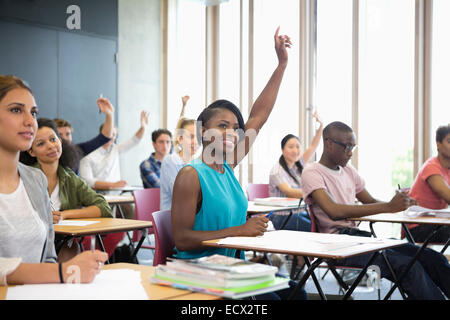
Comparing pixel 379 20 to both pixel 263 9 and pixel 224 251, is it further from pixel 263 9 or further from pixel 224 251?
pixel 224 251

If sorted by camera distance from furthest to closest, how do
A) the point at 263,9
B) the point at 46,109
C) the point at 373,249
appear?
the point at 263,9 → the point at 46,109 → the point at 373,249

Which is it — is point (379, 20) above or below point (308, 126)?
above

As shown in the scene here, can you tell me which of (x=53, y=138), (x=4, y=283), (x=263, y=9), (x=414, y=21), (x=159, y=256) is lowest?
(x=159, y=256)

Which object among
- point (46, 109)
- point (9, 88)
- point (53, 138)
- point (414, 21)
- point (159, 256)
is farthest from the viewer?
point (46, 109)

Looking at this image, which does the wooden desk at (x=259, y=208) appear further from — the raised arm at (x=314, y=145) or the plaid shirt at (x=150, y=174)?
the raised arm at (x=314, y=145)

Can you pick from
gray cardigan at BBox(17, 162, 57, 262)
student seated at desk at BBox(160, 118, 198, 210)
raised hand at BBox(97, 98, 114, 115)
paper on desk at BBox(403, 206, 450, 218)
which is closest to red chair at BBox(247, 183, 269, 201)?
student seated at desk at BBox(160, 118, 198, 210)

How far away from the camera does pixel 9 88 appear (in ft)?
5.69

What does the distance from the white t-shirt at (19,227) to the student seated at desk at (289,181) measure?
143 inches

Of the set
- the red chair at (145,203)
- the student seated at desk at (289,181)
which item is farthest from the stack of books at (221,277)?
the student seated at desk at (289,181)

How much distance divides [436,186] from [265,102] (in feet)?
6.52

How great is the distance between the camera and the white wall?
26.7ft

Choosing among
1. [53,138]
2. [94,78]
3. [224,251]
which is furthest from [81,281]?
[94,78]

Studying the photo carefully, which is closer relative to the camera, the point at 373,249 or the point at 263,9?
the point at 373,249

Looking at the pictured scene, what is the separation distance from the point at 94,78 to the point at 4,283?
6390 mm
